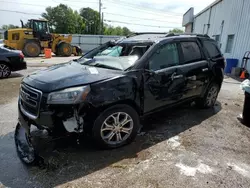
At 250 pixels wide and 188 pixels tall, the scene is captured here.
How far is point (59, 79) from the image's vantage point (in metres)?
2.93

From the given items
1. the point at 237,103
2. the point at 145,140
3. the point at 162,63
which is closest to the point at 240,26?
the point at 237,103

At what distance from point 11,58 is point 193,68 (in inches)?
285

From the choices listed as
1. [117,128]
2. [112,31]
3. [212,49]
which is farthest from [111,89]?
[112,31]

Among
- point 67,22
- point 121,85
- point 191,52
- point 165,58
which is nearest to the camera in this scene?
point 121,85

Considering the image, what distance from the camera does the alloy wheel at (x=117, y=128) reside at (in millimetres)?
3103

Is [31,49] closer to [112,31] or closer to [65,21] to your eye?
[65,21]

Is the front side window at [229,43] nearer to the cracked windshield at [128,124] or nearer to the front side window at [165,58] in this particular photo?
the cracked windshield at [128,124]

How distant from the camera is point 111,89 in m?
2.96

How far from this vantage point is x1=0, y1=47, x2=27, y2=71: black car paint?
823 cm

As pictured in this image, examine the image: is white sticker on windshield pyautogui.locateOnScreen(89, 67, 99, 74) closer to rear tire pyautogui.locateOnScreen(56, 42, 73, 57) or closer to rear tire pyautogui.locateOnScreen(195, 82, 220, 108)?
rear tire pyautogui.locateOnScreen(195, 82, 220, 108)

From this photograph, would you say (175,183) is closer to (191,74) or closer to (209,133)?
(209,133)

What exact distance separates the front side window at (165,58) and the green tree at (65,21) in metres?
64.5

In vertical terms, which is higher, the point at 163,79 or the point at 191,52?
the point at 191,52

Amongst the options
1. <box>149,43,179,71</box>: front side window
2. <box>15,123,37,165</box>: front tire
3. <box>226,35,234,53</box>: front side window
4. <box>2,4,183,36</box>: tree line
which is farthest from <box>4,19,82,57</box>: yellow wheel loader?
<box>2,4,183,36</box>: tree line
